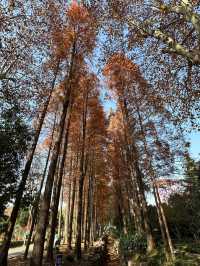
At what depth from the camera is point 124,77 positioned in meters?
17.2

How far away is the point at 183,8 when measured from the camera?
18.9ft

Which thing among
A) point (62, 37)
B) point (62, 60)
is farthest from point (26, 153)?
point (62, 37)

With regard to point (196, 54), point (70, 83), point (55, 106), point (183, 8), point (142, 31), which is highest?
point (55, 106)

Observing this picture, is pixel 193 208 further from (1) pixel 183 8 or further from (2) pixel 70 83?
(1) pixel 183 8

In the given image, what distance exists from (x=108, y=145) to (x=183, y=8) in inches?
720

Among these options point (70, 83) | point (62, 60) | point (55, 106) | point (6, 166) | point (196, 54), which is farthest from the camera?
point (55, 106)

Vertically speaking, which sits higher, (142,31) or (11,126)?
(11,126)

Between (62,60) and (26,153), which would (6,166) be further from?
(62,60)

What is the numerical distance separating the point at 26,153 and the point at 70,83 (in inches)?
198

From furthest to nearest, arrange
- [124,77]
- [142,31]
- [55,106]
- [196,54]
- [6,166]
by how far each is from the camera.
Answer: [55,106]
[124,77]
[6,166]
[142,31]
[196,54]

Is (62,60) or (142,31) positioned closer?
(142,31)

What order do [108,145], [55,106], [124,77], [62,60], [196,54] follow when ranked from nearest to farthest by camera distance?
[196,54]
[62,60]
[124,77]
[55,106]
[108,145]

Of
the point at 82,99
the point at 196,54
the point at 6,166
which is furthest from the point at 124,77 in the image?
the point at 196,54

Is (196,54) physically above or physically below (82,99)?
below
